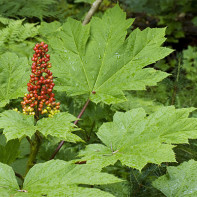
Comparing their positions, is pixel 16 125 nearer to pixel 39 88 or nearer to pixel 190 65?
pixel 39 88

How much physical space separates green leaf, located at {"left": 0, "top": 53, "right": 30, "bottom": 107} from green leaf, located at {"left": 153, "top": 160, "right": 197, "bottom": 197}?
87 cm

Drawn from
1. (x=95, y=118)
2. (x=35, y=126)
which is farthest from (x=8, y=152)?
(x=95, y=118)

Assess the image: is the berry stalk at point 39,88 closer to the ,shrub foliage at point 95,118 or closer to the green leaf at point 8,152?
the ,shrub foliage at point 95,118

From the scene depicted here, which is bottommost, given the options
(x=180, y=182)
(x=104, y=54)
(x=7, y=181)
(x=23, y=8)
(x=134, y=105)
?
(x=180, y=182)

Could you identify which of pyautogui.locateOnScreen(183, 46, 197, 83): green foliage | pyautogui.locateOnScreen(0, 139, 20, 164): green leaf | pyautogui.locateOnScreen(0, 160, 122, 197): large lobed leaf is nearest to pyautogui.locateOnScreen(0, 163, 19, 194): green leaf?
pyautogui.locateOnScreen(0, 160, 122, 197): large lobed leaf

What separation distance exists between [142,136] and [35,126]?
0.48m

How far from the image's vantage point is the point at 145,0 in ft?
25.2

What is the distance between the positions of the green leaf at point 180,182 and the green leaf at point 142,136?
21cm

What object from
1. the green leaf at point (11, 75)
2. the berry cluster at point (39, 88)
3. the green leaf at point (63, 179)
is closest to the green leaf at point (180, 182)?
the green leaf at point (63, 179)

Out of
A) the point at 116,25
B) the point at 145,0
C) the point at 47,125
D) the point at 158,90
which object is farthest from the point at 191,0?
the point at 47,125

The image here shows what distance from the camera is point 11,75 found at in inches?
63.4

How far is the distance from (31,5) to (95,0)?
1.39 metres

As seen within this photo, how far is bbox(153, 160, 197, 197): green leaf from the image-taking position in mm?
1352

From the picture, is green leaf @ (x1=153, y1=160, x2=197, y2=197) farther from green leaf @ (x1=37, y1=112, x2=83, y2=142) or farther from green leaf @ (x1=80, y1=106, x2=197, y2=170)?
green leaf @ (x1=37, y1=112, x2=83, y2=142)
